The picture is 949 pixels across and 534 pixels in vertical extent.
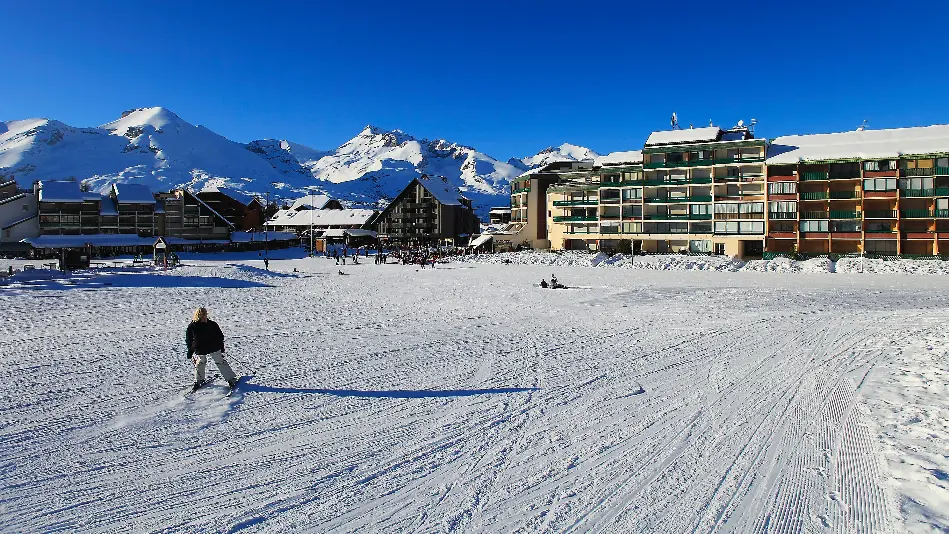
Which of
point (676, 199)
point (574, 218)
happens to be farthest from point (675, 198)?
point (574, 218)

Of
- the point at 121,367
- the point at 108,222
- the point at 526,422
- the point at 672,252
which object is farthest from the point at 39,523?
the point at 108,222

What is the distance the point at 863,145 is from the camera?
48.2 meters

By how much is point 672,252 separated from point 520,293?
110 ft

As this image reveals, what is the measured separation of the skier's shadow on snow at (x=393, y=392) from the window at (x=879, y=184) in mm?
50916

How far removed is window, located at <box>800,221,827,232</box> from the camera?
48062 millimetres

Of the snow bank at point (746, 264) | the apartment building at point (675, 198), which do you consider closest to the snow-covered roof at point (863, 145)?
the apartment building at point (675, 198)

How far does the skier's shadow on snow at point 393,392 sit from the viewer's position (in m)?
A: 9.07

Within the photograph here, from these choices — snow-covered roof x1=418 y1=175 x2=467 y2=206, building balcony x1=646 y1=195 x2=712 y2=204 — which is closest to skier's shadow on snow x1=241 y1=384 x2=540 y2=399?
building balcony x1=646 y1=195 x2=712 y2=204

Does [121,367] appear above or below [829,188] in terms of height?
below

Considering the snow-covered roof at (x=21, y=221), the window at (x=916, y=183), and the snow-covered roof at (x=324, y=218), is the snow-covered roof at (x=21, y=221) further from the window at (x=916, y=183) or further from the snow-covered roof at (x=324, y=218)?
the window at (x=916, y=183)

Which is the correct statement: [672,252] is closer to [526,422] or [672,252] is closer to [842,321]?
[842,321]

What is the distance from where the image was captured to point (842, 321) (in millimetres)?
16719

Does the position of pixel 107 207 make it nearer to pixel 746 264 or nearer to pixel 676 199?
pixel 676 199

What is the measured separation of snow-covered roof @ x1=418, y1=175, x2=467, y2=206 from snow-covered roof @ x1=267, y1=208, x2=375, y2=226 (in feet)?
47.0
